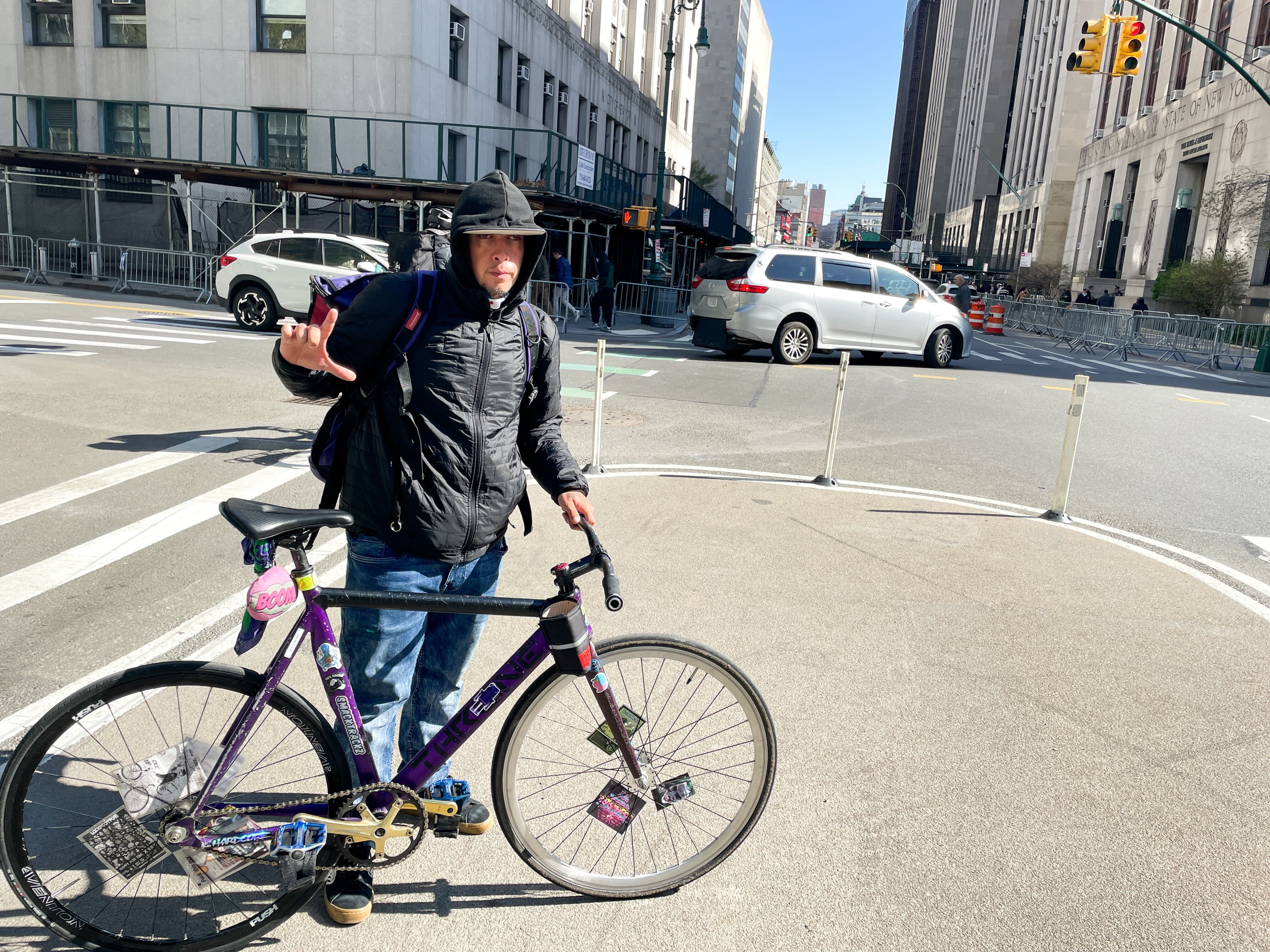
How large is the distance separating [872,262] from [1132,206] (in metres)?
43.8

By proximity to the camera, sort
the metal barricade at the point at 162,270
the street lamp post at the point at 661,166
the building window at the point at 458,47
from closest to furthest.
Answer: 1. the metal barricade at the point at 162,270
2. the street lamp post at the point at 661,166
3. the building window at the point at 458,47

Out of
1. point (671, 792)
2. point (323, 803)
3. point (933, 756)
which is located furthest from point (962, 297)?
point (323, 803)

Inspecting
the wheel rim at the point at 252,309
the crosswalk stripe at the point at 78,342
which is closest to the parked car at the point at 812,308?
the wheel rim at the point at 252,309

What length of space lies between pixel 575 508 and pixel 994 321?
36.8 meters

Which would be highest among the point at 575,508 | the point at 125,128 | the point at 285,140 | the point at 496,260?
the point at 125,128

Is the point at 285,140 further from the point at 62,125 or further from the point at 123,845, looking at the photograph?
the point at 123,845

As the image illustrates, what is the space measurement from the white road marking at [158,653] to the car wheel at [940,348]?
591 inches

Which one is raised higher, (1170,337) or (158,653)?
(1170,337)

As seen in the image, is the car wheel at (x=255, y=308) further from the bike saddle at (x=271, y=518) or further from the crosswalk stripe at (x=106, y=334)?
the bike saddle at (x=271, y=518)

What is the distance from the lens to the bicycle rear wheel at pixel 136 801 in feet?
7.55

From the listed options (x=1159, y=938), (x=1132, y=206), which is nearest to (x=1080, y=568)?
(x=1159, y=938)

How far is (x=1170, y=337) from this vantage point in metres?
27.8

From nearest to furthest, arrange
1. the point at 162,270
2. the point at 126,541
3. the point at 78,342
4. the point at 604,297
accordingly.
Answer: the point at 126,541 → the point at 78,342 → the point at 604,297 → the point at 162,270

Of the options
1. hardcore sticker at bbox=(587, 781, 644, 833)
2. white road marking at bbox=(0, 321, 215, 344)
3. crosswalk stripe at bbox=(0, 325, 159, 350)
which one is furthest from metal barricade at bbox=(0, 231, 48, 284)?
hardcore sticker at bbox=(587, 781, 644, 833)
